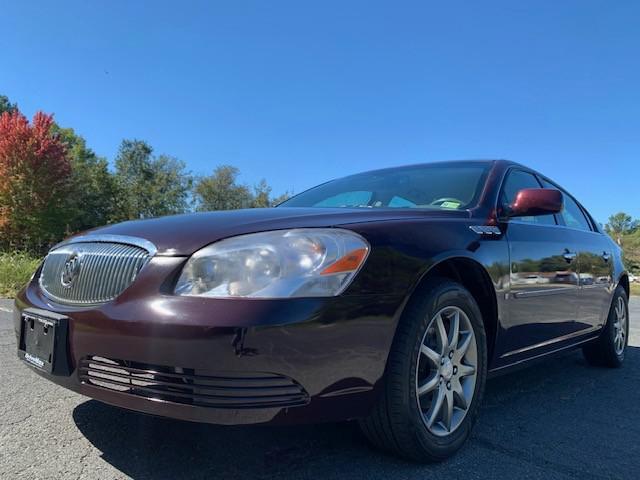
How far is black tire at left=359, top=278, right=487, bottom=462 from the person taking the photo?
79.4 inches

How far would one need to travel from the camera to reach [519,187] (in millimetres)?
Answer: 3494

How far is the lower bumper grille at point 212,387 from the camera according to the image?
1730 millimetres

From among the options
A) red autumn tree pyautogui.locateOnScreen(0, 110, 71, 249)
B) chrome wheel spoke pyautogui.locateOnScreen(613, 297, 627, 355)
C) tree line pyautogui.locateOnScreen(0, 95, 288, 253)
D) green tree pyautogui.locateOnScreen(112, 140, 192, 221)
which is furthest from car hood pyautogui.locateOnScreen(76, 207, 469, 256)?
green tree pyautogui.locateOnScreen(112, 140, 192, 221)

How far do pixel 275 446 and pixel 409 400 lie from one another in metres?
0.69

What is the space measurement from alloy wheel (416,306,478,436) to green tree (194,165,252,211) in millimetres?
39377

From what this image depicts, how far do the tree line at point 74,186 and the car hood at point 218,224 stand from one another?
16690 mm

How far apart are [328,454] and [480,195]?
1.67 m

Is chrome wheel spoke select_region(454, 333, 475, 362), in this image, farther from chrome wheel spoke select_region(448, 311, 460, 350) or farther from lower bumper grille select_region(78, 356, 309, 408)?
lower bumper grille select_region(78, 356, 309, 408)

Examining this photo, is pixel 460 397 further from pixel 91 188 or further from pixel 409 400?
pixel 91 188

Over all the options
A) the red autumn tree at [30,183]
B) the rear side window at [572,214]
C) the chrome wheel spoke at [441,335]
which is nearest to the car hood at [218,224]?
the chrome wheel spoke at [441,335]

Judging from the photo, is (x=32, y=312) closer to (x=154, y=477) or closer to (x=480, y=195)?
(x=154, y=477)

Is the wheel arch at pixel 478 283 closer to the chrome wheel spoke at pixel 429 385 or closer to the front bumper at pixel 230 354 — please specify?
the chrome wheel spoke at pixel 429 385

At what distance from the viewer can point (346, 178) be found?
396cm

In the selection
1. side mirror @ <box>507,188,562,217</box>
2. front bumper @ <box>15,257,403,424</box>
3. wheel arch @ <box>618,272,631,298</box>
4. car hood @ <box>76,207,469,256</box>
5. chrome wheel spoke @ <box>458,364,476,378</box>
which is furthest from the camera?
wheel arch @ <box>618,272,631,298</box>
